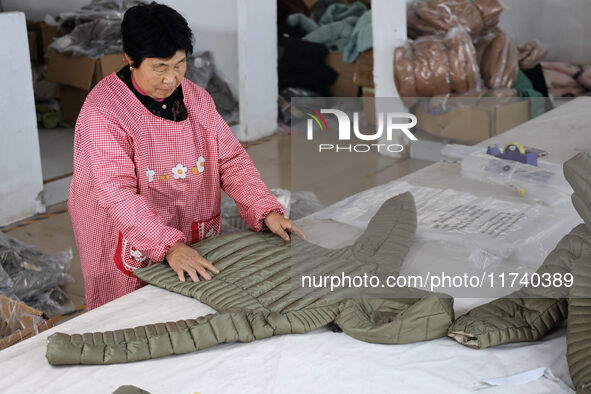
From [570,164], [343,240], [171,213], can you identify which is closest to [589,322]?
[570,164]

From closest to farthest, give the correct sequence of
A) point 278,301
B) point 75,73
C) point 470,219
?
point 278,301 → point 470,219 → point 75,73

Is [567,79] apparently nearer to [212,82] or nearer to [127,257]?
[212,82]

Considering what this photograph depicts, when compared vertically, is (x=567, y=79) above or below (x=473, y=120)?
below

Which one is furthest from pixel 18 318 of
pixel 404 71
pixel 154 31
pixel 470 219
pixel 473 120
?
pixel 404 71

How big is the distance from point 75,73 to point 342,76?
2.29 meters

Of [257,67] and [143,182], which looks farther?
[257,67]

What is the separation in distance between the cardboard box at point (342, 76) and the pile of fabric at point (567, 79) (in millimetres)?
1599

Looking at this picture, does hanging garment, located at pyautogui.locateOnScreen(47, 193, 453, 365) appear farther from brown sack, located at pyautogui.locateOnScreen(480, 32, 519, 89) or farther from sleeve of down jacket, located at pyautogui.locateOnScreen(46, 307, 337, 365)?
brown sack, located at pyautogui.locateOnScreen(480, 32, 519, 89)

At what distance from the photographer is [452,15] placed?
177 inches

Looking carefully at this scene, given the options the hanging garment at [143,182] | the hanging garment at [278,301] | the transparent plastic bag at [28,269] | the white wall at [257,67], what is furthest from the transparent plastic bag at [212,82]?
the hanging garment at [278,301]

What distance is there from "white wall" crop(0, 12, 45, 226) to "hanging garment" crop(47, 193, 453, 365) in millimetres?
2243

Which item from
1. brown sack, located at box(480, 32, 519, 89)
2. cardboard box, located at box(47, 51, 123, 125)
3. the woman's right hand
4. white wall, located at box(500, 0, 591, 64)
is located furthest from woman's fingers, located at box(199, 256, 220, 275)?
white wall, located at box(500, 0, 591, 64)

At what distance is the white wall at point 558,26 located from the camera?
608cm

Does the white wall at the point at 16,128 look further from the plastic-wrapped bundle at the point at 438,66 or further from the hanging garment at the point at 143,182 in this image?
the plastic-wrapped bundle at the point at 438,66
